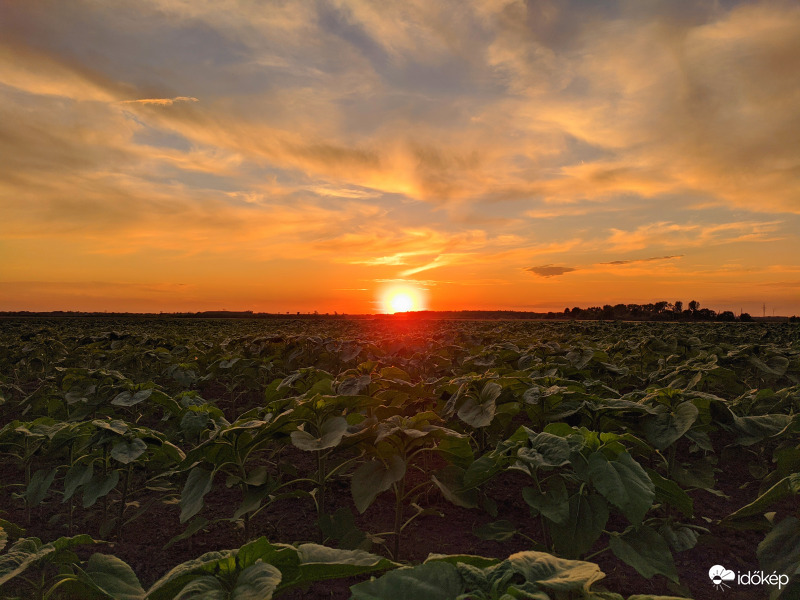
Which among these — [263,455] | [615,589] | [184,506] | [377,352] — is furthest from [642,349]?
[184,506]

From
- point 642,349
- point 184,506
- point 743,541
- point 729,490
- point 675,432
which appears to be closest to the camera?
point 184,506

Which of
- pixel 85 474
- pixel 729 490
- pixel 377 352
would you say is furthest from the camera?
pixel 377 352

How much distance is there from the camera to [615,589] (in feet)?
12.2

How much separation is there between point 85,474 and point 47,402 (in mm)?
3437

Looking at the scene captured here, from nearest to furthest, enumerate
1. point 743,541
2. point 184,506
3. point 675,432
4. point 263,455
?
point 184,506, point 675,432, point 743,541, point 263,455

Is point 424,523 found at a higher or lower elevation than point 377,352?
lower

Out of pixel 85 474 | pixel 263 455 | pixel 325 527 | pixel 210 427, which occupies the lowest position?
pixel 263 455

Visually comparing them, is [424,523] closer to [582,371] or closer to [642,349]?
[582,371]

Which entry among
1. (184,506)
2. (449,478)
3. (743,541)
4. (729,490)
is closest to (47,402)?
(184,506)

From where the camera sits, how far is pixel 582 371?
5.93 meters

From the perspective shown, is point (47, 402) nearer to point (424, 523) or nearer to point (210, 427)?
point (210, 427)

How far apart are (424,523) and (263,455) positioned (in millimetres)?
3449

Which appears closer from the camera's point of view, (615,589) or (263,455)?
(615,589)

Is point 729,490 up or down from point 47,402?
down
